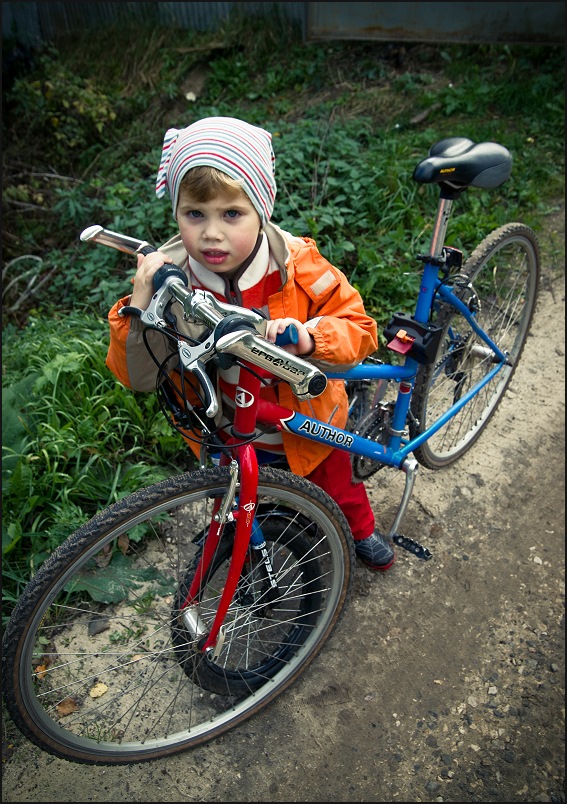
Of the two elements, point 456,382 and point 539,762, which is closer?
point 539,762

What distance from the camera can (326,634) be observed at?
7.82 ft

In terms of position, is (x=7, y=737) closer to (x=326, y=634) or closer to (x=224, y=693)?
(x=224, y=693)

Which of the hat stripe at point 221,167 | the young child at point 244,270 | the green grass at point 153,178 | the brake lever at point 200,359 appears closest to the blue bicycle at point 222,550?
the brake lever at point 200,359

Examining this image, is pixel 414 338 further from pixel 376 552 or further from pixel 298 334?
pixel 376 552

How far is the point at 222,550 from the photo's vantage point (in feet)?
6.91

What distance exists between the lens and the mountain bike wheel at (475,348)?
2.74m

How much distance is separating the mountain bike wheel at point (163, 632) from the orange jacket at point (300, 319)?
0.35m

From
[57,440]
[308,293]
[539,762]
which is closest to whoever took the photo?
[308,293]

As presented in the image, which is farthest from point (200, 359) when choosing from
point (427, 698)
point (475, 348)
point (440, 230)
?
point (475, 348)

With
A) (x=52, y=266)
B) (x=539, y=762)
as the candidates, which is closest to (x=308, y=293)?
(x=539, y=762)

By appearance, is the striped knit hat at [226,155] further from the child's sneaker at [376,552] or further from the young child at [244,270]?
the child's sneaker at [376,552]

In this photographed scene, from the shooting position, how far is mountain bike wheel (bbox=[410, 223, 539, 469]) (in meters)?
2.74

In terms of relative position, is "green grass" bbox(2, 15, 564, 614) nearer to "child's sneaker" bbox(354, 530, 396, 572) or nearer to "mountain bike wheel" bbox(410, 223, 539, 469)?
"mountain bike wheel" bbox(410, 223, 539, 469)

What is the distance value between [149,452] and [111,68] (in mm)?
4523
